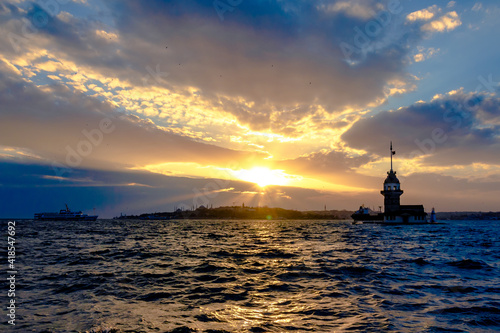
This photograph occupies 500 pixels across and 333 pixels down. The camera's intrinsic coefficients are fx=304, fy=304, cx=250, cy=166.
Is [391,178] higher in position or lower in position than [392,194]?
higher

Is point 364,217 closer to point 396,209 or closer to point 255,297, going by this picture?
point 396,209

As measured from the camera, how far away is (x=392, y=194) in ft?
415

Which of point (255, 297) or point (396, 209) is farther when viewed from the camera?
point (396, 209)

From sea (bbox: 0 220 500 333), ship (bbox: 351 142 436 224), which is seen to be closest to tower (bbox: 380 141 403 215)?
ship (bbox: 351 142 436 224)

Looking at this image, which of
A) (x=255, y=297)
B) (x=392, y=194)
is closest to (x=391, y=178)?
(x=392, y=194)

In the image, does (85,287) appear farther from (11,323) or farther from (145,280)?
(11,323)

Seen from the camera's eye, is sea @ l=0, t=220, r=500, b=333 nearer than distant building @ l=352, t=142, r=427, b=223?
Yes

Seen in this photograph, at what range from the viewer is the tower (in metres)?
126

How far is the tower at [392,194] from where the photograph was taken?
12631 centimetres

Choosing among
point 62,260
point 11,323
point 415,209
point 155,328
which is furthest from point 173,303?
point 415,209

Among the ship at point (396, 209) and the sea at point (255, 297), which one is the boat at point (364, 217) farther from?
the sea at point (255, 297)

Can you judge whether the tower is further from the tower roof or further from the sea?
the sea

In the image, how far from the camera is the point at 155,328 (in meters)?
10.0

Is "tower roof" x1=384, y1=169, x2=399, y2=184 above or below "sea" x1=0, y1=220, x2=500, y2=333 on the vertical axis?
above
